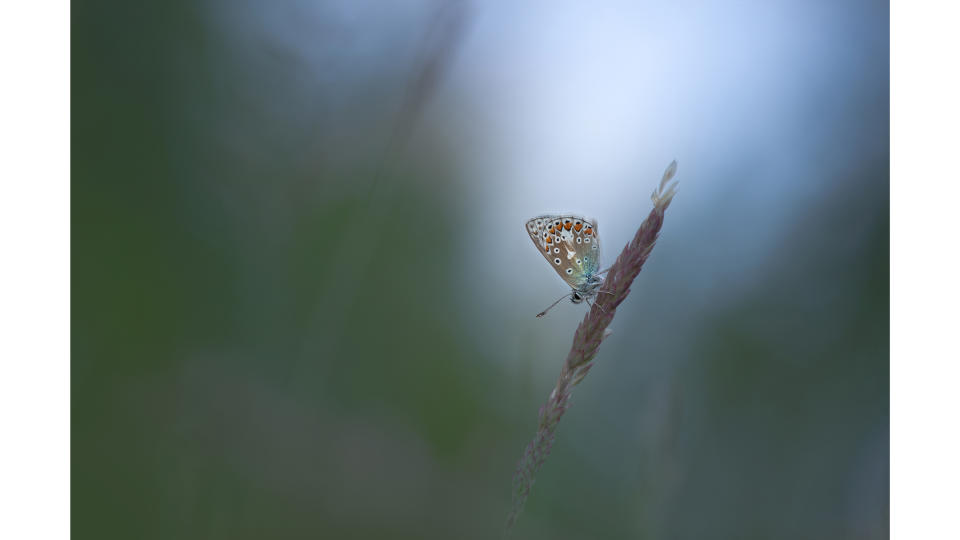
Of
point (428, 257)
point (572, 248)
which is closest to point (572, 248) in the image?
point (572, 248)

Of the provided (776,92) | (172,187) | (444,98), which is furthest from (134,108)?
(776,92)

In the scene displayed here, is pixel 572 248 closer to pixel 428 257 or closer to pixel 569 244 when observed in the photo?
pixel 569 244

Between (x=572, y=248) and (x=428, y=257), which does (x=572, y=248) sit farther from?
(x=428, y=257)
